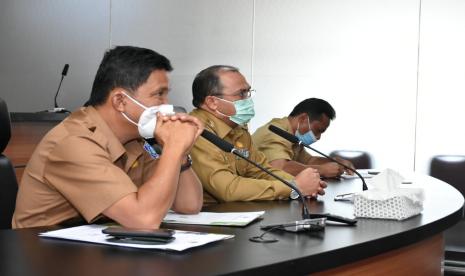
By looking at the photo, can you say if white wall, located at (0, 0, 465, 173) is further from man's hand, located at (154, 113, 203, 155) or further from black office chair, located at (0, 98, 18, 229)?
black office chair, located at (0, 98, 18, 229)

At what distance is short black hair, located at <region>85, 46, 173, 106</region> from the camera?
2.07 m

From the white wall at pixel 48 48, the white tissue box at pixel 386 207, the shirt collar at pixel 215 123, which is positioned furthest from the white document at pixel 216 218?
the white wall at pixel 48 48

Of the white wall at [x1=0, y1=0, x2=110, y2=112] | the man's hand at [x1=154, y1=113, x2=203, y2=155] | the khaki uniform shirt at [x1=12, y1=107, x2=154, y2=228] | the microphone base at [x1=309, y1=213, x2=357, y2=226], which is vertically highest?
the white wall at [x1=0, y1=0, x2=110, y2=112]

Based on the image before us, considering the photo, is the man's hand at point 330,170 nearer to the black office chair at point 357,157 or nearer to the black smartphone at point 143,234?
the black office chair at point 357,157

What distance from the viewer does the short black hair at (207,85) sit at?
9.49 ft

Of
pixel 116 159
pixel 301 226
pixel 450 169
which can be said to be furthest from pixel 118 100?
pixel 450 169

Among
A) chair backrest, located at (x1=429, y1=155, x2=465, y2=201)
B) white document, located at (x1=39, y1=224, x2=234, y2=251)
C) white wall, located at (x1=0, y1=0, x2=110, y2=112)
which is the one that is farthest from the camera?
white wall, located at (x1=0, y1=0, x2=110, y2=112)

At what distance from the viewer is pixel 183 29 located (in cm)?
577

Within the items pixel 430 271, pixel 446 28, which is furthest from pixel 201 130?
pixel 446 28

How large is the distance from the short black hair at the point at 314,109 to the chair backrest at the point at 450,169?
777 millimetres

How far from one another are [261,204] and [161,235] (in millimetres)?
964

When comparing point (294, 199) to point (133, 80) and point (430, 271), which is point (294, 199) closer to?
point (430, 271)

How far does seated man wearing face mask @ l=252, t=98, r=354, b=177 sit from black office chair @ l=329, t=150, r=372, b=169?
455mm

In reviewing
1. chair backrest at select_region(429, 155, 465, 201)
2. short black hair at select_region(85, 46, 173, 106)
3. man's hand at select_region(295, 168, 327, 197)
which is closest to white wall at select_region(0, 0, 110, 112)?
chair backrest at select_region(429, 155, 465, 201)
